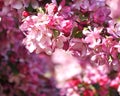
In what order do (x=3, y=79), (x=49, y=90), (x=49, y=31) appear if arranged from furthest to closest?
1. (x=49, y=90)
2. (x=3, y=79)
3. (x=49, y=31)

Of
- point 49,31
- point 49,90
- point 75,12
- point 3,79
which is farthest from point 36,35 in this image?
point 49,90

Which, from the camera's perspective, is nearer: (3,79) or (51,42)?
(51,42)

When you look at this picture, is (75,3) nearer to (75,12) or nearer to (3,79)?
(75,12)

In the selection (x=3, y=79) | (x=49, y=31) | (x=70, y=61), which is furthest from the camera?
(x=70, y=61)

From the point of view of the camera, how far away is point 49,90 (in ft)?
10.9

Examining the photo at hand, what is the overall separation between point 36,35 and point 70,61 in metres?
3.18

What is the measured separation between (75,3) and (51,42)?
186 millimetres

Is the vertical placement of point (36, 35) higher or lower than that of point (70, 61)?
lower

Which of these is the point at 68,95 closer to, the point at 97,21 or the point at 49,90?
the point at 49,90

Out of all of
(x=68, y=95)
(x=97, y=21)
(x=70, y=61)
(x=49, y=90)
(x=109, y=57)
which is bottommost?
(x=109, y=57)

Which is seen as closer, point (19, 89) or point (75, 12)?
point (75, 12)

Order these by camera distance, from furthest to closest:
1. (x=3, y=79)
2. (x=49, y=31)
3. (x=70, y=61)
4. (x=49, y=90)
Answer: (x=70, y=61) → (x=49, y=90) → (x=3, y=79) → (x=49, y=31)

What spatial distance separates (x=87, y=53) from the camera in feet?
5.85

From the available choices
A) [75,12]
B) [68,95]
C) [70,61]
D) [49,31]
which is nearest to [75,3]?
[75,12]
